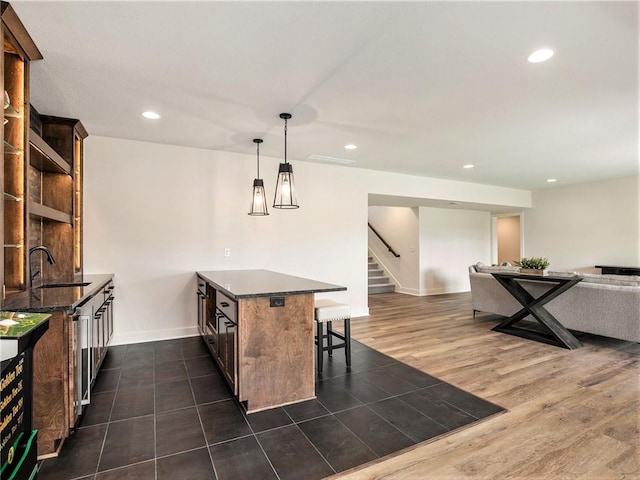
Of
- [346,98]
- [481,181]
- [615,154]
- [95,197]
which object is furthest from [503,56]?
[481,181]

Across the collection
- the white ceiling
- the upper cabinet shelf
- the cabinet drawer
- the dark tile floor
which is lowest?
the dark tile floor

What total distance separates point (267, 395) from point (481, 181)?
6.29 meters

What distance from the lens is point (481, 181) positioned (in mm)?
7020

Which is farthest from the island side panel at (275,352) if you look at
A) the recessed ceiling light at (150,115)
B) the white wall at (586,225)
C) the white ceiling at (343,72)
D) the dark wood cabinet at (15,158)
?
the white wall at (586,225)

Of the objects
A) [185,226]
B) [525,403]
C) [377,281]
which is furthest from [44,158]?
[377,281]

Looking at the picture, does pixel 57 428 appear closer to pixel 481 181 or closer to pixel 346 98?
pixel 346 98

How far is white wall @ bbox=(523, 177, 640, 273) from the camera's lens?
6.73 meters

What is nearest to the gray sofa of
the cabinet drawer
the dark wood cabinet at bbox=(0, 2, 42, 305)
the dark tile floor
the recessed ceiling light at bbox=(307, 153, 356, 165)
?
the dark tile floor

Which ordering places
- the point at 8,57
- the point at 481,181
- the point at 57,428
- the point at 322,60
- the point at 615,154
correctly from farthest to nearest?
the point at 481,181
the point at 615,154
the point at 322,60
the point at 8,57
the point at 57,428

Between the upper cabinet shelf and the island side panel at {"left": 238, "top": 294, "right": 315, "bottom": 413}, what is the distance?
2.03 meters

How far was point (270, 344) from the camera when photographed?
256cm

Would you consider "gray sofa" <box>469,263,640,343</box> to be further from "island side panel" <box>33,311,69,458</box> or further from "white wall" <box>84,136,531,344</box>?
"island side panel" <box>33,311,69,458</box>

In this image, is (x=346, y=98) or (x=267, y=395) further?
(x=346, y=98)

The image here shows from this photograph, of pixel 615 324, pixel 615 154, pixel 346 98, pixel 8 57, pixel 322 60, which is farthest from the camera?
pixel 615 154
